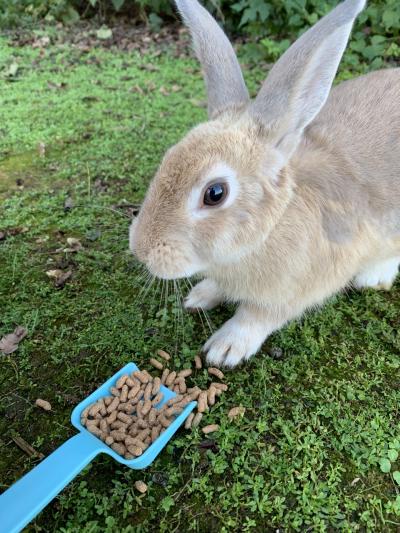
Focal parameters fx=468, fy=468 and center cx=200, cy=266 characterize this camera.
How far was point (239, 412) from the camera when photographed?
2227mm

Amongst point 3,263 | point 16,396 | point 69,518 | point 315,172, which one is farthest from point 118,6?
point 69,518

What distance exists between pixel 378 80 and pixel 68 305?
2.23 m

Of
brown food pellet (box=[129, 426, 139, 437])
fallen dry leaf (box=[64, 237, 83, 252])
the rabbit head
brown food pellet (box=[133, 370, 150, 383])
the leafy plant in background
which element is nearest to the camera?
the rabbit head

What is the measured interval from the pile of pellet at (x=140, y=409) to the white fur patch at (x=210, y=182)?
0.87 meters

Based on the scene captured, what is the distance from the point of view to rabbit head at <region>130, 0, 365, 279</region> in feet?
6.41

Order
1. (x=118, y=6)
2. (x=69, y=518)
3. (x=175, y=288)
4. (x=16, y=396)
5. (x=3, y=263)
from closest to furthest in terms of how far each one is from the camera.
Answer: (x=69, y=518)
(x=16, y=396)
(x=175, y=288)
(x=3, y=263)
(x=118, y=6)

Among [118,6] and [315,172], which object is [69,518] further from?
[118,6]

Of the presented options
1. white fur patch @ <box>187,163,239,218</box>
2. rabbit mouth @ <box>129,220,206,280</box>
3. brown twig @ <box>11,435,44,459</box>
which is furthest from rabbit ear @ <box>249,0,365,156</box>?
brown twig @ <box>11,435,44,459</box>

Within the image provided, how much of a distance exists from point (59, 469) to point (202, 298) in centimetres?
128

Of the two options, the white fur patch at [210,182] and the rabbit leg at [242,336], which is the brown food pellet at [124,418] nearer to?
the rabbit leg at [242,336]

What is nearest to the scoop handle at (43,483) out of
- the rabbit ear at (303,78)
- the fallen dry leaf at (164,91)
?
the rabbit ear at (303,78)

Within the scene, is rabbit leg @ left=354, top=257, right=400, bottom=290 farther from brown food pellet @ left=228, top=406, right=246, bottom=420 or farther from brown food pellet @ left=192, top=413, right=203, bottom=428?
brown food pellet @ left=192, top=413, right=203, bottom=428

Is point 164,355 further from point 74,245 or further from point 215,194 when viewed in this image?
point 74,245

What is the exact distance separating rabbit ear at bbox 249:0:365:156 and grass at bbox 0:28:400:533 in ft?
3.79
